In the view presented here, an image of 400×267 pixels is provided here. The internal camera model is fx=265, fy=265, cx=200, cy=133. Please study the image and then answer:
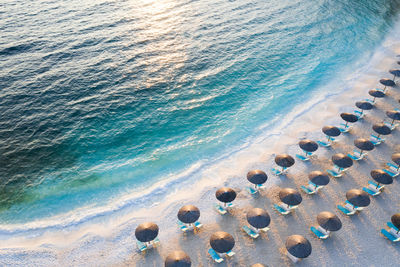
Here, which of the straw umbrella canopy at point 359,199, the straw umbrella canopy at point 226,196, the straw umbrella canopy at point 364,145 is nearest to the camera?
the straw umbrella canopy at point 359,199

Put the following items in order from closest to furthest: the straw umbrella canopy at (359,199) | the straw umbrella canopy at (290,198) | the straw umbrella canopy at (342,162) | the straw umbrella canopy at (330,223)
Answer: the straw umbrella canopy at (330,223) → the straw umbrella canopy at (359,199) → the straw umbrella canopy at (290,198) → the straw umbrella canopy at (342,162)

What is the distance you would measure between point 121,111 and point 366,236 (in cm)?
3146

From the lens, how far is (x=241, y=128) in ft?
114

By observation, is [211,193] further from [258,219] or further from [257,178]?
[258,219]

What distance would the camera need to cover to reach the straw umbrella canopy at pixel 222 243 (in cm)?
1892

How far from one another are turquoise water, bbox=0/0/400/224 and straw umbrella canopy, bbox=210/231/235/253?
10627 millimetres

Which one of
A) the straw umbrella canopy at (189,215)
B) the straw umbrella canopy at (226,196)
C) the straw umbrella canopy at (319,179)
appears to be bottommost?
the straw umbrella canopy at (189,215)

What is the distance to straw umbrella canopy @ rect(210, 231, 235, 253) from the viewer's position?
18922 mm

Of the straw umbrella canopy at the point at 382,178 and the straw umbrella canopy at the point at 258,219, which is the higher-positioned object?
the straw umbrella canopy at the point at 382,178

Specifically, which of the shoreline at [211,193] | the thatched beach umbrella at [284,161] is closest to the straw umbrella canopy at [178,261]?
the shoreline at [211,193]

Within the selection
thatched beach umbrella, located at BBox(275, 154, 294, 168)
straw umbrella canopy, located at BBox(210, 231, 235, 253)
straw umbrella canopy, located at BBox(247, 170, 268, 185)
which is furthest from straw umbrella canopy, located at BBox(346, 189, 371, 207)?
straw umbrella canopy, located at BBox(210, 231, 235, 253)

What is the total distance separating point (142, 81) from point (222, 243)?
31122 mm

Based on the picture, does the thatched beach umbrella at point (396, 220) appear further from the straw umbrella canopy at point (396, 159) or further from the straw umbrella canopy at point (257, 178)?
the straw umbrella canopy at point (257, 178)

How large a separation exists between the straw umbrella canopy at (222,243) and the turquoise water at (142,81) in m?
10.6
